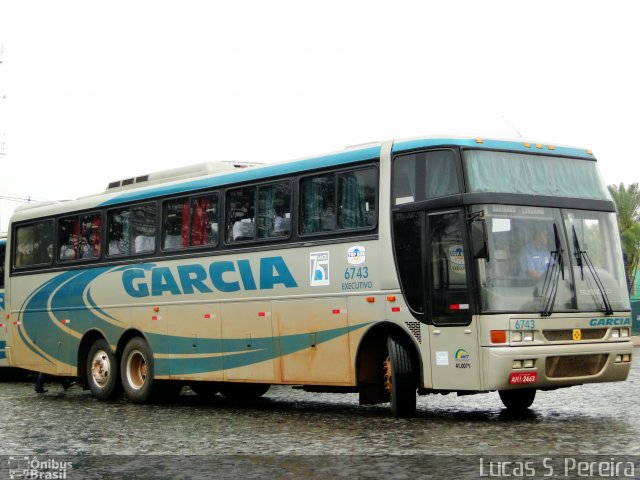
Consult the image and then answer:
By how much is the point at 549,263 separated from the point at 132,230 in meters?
8.10

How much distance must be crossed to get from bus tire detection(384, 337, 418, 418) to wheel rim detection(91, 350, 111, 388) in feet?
23.0

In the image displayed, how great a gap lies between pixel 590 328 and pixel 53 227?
11207mm

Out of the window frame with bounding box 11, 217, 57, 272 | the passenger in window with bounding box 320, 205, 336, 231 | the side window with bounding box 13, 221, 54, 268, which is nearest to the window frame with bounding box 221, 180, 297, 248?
the passenger in window with bounding box 320, 205, 336, 231

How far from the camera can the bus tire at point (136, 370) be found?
18438 millimetres

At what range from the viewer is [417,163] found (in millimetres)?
13820

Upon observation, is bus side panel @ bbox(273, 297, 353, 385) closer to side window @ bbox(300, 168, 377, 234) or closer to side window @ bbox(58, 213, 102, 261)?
side window @ bbox(300, 168, 377, 234)

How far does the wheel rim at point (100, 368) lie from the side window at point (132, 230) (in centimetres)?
181

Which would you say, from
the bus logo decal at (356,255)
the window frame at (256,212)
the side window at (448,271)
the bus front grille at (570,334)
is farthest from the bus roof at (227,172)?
the bus front grille at (570,334)

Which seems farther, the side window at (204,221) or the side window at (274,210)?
the side window at (204,221)

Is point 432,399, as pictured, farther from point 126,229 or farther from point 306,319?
point 126,229

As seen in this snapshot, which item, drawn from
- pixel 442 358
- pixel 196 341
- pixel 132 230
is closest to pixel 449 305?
pixel 442 358

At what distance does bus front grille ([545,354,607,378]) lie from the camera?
515 inches

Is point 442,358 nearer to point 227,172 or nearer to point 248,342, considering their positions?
point 248,342

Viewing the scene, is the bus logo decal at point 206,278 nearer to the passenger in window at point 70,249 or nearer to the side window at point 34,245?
the passenger in window at point 70,249
